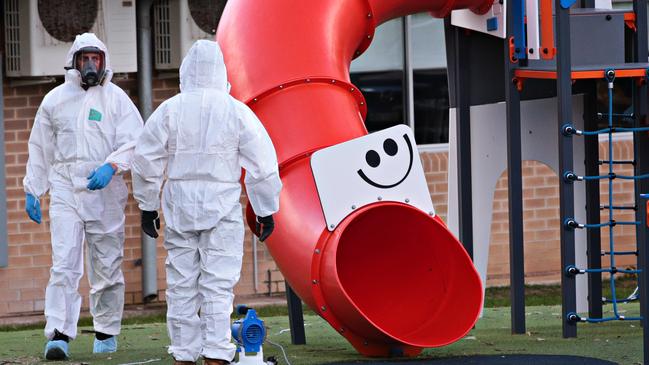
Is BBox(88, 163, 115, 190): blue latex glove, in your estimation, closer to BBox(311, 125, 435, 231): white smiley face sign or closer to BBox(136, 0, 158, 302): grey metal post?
BBox(311, 125, 435, 231): white smiley face sign

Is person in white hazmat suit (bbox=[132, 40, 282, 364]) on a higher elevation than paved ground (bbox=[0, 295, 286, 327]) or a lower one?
higher

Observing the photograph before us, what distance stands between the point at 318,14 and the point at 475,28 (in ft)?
4.82

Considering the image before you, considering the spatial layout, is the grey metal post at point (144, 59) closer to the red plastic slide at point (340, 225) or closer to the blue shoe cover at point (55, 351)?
the red plastic slide at point (340, 225)

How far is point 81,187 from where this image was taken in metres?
8.90

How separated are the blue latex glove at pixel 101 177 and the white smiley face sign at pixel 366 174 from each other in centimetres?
Answer: 129

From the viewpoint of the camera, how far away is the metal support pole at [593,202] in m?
10.1

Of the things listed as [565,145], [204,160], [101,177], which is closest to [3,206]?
[101,177]

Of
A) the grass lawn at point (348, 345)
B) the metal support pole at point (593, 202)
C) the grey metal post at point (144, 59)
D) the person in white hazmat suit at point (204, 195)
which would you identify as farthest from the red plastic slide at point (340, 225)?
the grey metal post at point (144, 59)

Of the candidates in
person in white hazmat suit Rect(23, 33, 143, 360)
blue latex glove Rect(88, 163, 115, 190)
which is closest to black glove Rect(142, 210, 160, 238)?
blue latex glove Rect(88, 163, 115, 190)

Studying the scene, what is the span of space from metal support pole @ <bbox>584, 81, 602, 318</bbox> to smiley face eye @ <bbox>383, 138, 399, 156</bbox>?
2.45 m

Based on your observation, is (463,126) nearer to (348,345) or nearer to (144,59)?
(348,345)

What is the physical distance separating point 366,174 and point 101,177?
1.61 m

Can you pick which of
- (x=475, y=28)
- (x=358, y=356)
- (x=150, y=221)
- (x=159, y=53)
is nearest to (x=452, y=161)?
(x=475, y=28)

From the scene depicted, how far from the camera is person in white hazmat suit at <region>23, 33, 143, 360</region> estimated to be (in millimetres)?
8898
